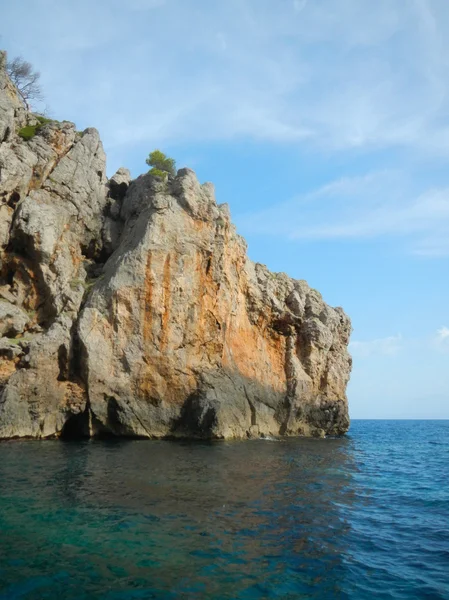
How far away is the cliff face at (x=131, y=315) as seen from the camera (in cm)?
2928

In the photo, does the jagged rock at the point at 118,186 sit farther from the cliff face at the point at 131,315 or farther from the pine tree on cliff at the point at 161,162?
the pine tree on cliff at the point at 161,162

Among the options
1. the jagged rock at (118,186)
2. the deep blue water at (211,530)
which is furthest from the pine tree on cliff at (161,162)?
the deep blue water at (211,530)

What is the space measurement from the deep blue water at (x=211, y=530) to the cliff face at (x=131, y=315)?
7036 millimetres

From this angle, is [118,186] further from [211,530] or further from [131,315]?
[211,530]

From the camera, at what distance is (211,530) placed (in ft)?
40.4

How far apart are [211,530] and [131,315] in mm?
20388

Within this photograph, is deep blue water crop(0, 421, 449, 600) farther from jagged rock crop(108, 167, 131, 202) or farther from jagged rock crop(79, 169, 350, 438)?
jagged rock crop(108, 167, 131, 202)

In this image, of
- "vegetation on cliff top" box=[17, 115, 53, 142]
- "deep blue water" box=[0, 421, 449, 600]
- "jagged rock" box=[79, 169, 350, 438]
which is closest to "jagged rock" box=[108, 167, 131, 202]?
"jagged rock" box=[79, 169, 350, 438]

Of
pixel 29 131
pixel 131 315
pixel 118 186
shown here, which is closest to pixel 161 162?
pixel 118 186

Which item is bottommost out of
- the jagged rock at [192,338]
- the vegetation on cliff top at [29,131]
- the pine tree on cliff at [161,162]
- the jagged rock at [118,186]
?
the jagged rock at [192,338]

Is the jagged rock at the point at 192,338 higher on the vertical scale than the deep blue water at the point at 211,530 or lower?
higher

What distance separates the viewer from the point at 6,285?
108ft

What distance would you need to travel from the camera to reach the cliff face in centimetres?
2928

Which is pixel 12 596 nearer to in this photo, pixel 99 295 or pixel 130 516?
pixel 130 516
